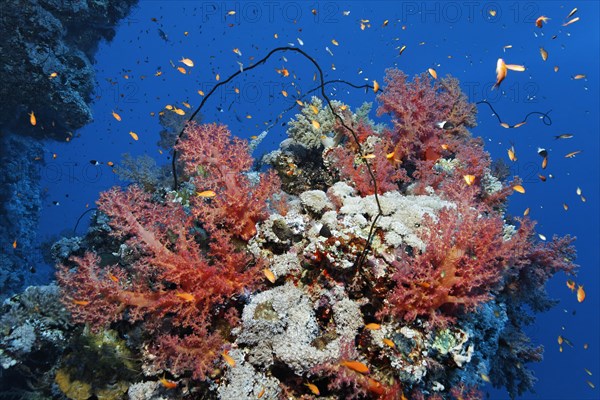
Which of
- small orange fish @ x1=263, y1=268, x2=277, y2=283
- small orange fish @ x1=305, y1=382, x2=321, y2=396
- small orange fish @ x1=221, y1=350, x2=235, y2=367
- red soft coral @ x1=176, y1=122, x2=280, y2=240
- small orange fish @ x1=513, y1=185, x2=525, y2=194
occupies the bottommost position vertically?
small orange fish @ x1=305, y1=382, x2=321, y2=396

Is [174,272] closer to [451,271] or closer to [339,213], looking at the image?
[339,213]

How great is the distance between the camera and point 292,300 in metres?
3.81

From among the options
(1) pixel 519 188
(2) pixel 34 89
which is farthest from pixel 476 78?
(2) pixel 34 89

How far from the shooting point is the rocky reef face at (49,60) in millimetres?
10836

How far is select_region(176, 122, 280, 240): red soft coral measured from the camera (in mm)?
4285

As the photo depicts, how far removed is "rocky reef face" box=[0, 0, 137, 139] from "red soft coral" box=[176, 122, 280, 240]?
861 centimetres

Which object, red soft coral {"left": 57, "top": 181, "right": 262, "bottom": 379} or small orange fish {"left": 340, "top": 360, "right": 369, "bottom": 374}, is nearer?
small orange fish {"left": 340, "top": 360, "right": 369, "bottom": 374}

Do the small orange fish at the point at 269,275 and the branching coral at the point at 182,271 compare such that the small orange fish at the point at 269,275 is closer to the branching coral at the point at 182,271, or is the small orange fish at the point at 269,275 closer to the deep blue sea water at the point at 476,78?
the branching coral at the point at 182,271

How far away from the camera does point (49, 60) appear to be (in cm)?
1139

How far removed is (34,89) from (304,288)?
1285cm

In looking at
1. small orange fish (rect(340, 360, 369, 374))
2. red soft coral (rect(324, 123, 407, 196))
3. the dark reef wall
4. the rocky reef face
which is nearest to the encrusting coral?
small orange fish (rect(340, 360, 369, 374))

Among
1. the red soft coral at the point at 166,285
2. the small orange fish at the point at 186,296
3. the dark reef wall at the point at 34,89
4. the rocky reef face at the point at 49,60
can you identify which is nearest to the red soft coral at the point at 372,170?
the red soft coral at the point at 166,285

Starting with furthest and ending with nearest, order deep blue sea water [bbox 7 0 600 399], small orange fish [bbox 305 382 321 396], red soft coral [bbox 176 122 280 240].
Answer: deep blue sea water [bbox 7 0 600 399]
red soft coral [bbox 176 122 280 240]
small orange fish [bbox 305 382 321 396]

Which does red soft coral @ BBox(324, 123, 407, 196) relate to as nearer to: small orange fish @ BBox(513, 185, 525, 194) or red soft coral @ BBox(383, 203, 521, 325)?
red soft coral @ BBox(383, 203, 521, 325)
